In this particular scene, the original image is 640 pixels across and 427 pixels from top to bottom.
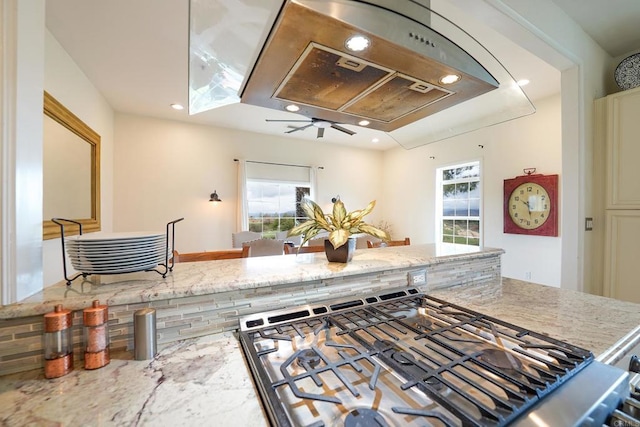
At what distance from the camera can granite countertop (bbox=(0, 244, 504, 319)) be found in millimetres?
683

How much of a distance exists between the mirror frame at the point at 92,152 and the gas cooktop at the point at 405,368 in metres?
2.24

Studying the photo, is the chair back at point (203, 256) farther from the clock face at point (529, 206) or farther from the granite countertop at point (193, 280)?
the clock face at point (529, 206)

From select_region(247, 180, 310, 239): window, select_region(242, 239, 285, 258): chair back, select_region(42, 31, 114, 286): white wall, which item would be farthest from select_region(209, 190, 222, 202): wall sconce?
select_region(242, 239, 285, 258): chair back

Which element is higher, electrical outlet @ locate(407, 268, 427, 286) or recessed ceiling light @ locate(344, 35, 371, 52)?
recessed ceiling light @ locate(344, 35, 371, 52)

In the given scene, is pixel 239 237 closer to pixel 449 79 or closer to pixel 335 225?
pixel 335 225

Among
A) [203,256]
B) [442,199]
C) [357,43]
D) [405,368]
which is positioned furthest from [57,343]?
[442,199]

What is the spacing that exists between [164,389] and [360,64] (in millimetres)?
1026

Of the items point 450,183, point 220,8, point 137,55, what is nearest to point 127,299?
point 220,8

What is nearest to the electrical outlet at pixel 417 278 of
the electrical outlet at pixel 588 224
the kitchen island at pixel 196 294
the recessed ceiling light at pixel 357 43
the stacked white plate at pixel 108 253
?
the kitchen island at pixel 196 294

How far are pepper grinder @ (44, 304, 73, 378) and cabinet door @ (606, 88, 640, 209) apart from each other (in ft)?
11.2

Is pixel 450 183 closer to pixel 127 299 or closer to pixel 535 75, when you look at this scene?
pixel 535 75

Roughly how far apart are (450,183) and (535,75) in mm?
2097

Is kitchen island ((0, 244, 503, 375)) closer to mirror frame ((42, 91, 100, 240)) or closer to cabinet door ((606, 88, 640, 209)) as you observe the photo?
mirror frame ((42, 91, 100, 240))

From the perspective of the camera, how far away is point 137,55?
2.54 m
